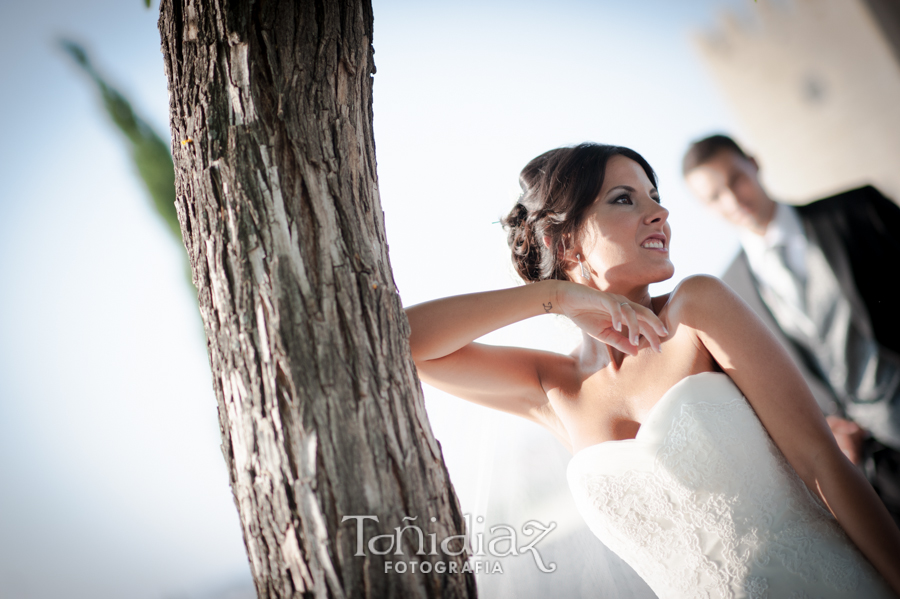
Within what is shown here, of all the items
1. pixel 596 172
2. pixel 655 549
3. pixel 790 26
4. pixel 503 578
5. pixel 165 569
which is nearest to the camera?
pixel 655 549

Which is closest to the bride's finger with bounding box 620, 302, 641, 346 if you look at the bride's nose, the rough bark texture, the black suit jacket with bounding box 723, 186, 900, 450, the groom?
the bride's nose

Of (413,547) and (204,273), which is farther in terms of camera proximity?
(204,273)

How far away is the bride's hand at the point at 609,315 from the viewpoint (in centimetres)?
115

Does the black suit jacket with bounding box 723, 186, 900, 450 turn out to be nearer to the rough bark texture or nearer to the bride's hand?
the bride's hand

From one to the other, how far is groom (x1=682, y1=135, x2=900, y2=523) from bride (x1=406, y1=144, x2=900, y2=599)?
1.51 m

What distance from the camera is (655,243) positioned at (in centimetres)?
146

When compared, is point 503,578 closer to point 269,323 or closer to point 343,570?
point 343,570

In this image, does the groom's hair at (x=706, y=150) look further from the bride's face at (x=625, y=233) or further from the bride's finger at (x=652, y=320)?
the bride's finger at (x=652, y=320)

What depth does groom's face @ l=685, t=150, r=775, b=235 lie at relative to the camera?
10.4ft

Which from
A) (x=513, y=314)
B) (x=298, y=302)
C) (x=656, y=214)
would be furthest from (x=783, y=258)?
(x=298, y=302)

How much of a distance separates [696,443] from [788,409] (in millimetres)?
226

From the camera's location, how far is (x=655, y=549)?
48.4 inches

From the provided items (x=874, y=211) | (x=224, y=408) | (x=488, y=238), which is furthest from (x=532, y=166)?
(x=874, y=211)

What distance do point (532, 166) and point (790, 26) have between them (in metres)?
3.18
